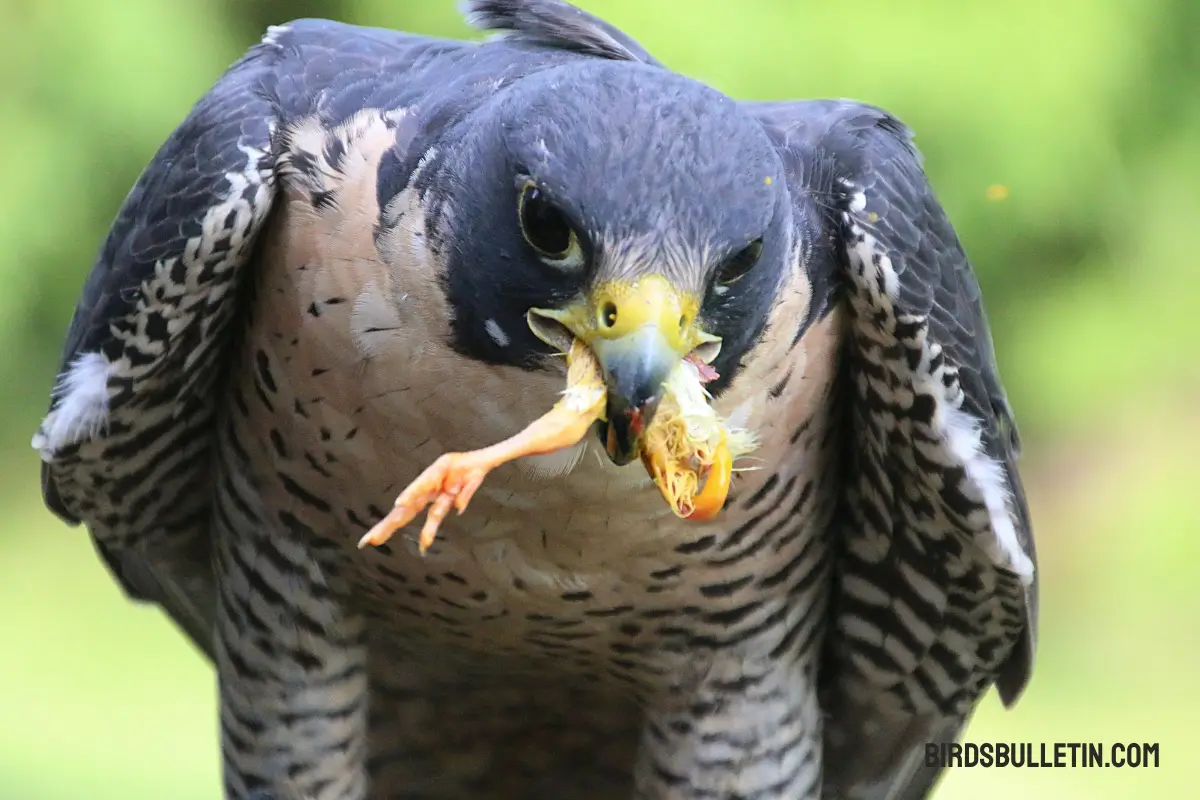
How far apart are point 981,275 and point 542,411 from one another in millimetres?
3663

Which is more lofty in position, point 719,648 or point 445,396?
point 445,396

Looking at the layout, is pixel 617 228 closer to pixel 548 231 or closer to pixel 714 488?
pixel 548 231

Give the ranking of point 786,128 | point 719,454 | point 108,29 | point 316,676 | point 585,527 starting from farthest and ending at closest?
point 108,29 < point 316,676 < point 786,128 < point 585,527 < point 719,454

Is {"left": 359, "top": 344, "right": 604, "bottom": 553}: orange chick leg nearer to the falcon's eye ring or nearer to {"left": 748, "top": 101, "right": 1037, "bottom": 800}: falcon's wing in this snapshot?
the falcon's eye ring

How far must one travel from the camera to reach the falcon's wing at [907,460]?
2.54 metres

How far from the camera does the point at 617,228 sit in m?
1.91

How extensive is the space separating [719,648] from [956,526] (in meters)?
0.49

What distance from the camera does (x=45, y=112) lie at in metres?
5.06

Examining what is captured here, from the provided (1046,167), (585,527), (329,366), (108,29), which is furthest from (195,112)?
(1046,167)

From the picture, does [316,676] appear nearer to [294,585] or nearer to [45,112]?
[294,585]

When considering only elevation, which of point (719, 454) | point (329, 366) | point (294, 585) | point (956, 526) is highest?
point (719, 454)

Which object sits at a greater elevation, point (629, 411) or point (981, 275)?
point (629, 411)

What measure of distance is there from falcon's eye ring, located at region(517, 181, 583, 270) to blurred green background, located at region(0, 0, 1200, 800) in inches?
110

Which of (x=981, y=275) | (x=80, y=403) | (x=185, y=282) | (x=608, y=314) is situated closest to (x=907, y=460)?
(x=608, y=314)
